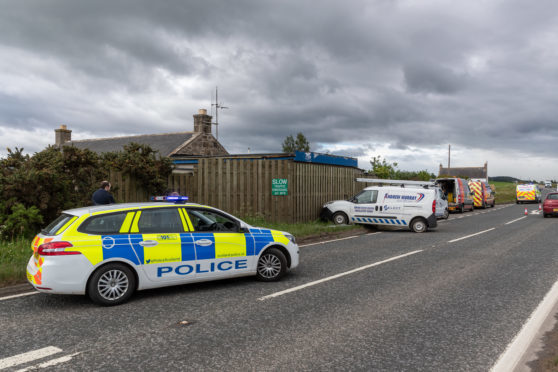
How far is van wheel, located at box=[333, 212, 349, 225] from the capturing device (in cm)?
1745

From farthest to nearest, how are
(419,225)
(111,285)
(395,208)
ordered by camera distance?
(395,208) → (419,225) → (111,285)

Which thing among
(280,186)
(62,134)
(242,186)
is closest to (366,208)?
(280,186)

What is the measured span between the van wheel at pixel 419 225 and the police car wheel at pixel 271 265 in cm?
1030

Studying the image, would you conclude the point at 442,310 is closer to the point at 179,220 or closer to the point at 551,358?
the point at 551,358

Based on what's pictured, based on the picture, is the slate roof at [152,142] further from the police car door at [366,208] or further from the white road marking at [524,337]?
the white road marking at [524,337]

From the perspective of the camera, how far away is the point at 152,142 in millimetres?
34094

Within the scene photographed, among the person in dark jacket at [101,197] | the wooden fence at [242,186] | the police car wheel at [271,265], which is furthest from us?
the wooden fence at [242,186]

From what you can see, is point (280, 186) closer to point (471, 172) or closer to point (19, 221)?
point (19, 221)

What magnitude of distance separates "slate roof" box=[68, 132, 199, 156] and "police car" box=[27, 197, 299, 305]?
24173 mm

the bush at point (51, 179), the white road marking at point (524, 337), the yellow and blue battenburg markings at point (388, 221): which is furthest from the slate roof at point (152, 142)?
the white road marking at point (524, 337)

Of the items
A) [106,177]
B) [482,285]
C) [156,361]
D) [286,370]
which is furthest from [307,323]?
[106,177]

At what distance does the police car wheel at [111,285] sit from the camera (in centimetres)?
592

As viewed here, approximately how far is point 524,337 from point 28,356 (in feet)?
17.2

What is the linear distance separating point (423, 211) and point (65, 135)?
36.3 metres
